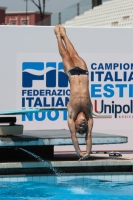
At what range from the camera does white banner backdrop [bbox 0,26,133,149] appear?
14.4 metres

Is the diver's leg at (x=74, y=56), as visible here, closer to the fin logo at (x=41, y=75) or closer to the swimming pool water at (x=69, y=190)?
the swimming pool water at (x=69, y=190)

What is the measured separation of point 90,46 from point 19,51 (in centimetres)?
170

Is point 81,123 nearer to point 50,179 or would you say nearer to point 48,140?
point 48,140

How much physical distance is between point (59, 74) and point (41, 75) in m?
0.43

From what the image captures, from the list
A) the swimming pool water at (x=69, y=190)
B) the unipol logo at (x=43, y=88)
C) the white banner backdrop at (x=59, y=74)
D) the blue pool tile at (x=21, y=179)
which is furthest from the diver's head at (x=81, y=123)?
the unipol logo at (x=43, y=88)

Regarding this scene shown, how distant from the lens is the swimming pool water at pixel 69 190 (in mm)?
9914

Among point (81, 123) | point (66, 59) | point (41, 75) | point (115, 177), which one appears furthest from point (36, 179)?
point (41, 75)

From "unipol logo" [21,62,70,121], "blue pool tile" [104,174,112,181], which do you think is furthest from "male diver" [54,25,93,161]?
"unipol logo" [21,62,70,121]

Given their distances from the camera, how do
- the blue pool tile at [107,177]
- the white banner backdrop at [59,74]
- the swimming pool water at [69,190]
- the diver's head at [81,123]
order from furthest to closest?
the white banner backdrop at [59,74] → the blue pool tile at [107,177] → the diver's head at [81,123] → the swimming pool water at [69,190]

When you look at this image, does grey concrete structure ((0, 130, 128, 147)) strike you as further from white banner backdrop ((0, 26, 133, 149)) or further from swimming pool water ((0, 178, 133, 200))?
white banner backdrop ((0, 26, 133, 149))

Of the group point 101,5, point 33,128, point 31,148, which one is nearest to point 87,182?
point 31,148

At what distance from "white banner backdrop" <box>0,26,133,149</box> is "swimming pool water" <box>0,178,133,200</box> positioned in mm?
3420

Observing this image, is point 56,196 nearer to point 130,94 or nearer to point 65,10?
point 130,94

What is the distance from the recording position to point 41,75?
14555 millimetres
